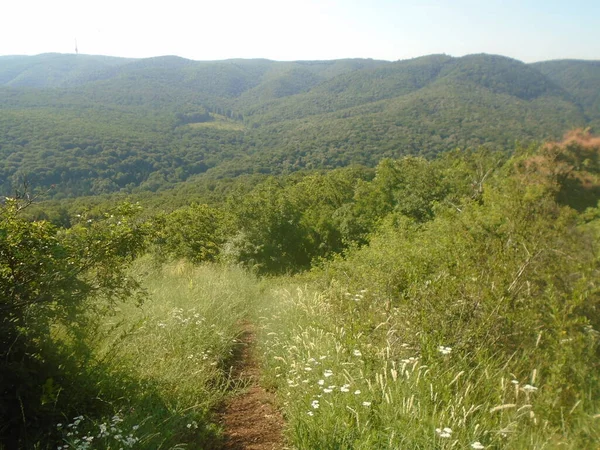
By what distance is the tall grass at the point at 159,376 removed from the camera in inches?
116

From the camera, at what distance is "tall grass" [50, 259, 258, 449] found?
2949 mm

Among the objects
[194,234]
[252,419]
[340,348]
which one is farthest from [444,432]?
[194,234]

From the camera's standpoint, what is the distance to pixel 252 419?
4016 mm

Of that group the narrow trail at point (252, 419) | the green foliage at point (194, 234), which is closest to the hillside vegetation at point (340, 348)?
the narrow trail at point (252, 419)

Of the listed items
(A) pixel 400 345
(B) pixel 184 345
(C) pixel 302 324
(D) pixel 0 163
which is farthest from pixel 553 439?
(D) pixel 0 163

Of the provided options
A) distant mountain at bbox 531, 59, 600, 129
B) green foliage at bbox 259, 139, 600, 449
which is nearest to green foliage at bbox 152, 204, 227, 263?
distant mountain at bbox 531, 59, 600, 129

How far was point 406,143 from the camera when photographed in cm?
8838

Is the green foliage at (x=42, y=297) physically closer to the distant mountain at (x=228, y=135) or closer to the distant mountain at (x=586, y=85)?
the distant mountain at (x=586, y=85)

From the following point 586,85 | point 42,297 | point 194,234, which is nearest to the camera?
point 42,297

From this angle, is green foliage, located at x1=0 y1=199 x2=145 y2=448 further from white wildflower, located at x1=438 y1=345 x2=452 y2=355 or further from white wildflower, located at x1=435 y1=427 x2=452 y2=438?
white wildflower, located at x1=438 y1=345 x2=452 y2=355

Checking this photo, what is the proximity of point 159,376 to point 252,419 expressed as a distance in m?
0.94

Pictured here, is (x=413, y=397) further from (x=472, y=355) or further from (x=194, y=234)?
(x=194, y=234)

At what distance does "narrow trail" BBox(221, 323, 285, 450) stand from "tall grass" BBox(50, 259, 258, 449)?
146mm

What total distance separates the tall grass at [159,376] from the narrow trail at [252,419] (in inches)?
5.7
